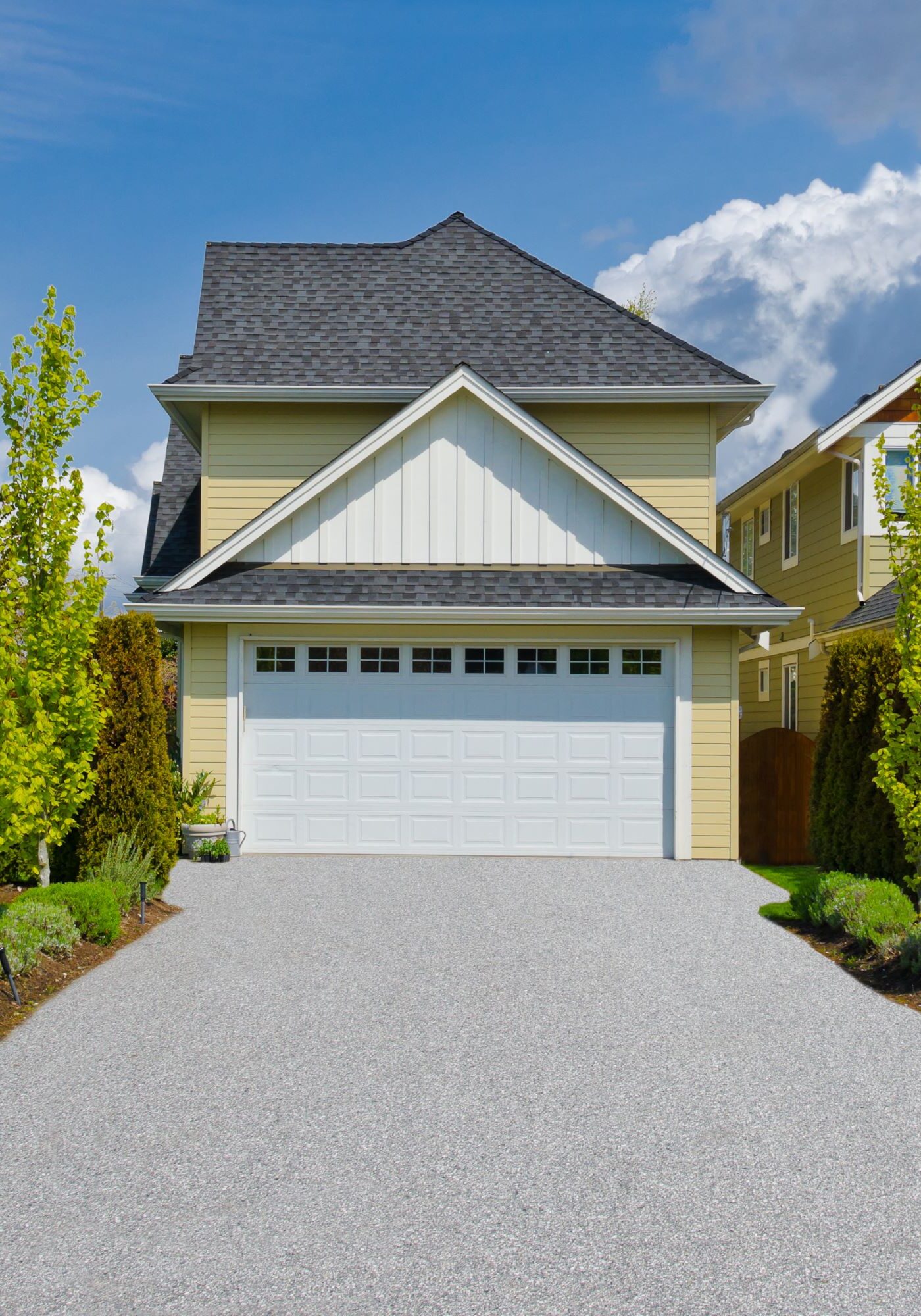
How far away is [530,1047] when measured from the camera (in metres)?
6.89

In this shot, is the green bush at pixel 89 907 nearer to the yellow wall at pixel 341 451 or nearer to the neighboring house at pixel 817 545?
the yellow wall at pixel 341 451

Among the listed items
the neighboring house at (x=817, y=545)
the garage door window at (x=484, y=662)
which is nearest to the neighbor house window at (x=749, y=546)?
the neighboring house at (x=817, y=545)

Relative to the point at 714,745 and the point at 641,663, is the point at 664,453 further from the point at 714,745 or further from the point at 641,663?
the point at 714,745

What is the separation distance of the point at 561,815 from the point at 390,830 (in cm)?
214

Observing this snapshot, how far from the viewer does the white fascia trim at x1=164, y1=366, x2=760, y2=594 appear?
577 inches

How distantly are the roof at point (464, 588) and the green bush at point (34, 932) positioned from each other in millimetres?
5909

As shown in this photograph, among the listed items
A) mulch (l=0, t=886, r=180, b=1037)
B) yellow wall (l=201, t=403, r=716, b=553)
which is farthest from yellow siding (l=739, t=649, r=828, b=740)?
mulch (l=0, t=886, r=180, b=1037)

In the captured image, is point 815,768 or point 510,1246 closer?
point 510,1246

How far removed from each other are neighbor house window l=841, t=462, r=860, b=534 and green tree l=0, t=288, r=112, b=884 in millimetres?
12168

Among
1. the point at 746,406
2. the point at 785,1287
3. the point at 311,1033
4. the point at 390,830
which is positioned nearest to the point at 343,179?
the point at 746,406

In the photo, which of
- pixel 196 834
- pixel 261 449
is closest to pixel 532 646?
pixel 196 834

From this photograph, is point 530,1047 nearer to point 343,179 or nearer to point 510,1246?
point 510,1246

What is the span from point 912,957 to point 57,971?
242 inches

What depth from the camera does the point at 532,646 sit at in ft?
49.1
